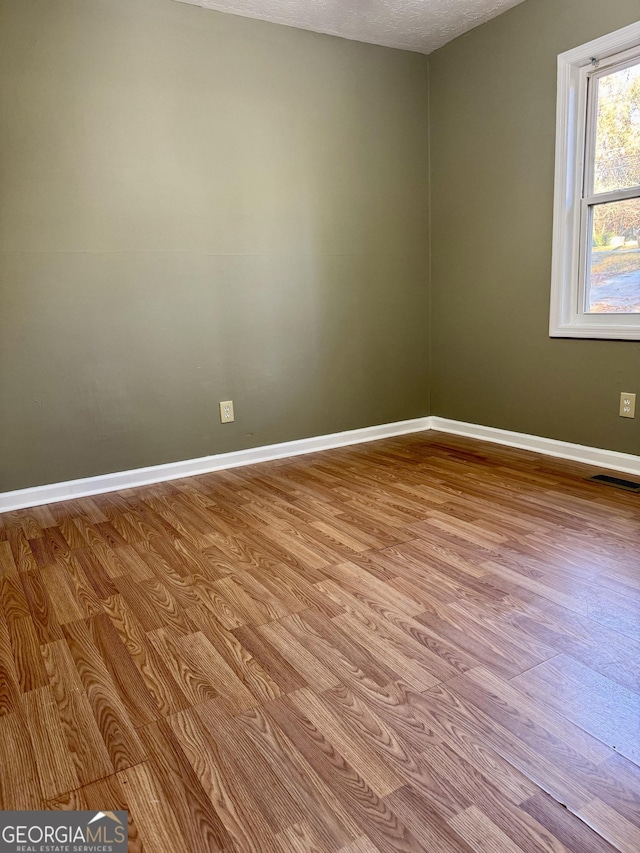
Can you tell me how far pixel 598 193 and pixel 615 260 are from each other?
1.19ft

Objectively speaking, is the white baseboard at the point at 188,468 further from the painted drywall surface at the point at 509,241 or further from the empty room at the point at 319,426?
the painted drywall surface at the point at 509,241

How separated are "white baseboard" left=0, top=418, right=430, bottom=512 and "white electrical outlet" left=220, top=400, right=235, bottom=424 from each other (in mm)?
202

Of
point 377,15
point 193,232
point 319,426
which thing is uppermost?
point 377,15

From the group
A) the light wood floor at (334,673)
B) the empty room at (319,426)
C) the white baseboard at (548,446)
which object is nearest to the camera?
the light wood floor at (334,673)

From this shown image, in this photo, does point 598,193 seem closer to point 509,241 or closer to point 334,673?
point 509,241

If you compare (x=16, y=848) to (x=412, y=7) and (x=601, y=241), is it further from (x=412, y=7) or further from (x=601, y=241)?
(x=412, y=7)

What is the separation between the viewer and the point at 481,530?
2.31 meters

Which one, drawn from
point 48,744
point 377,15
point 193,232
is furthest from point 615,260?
point 48,744

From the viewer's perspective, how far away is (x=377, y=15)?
3139 mm

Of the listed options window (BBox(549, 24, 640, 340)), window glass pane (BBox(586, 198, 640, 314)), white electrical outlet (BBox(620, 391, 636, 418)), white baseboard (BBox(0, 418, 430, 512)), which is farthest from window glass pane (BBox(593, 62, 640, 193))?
white baseboard (BBox(0, 418, 430, 512))

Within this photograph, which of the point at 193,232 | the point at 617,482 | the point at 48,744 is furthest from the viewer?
the point at 193,232

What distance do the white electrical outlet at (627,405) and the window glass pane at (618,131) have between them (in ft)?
3.44

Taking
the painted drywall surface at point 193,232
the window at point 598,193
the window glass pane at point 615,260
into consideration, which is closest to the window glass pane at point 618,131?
the window at point 598,193

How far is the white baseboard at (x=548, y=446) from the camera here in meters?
2.95
